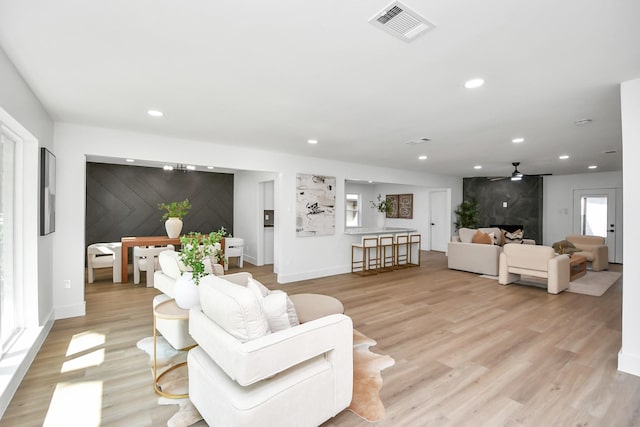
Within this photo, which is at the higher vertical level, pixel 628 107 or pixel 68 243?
pixel 628 107

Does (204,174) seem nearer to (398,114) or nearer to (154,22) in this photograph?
(398,114)

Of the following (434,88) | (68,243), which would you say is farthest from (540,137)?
(68,243)

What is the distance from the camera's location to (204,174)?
8.26m

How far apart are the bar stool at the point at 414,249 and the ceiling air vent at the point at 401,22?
6.26m

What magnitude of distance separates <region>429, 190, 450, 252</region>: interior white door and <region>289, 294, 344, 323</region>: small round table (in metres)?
7.64

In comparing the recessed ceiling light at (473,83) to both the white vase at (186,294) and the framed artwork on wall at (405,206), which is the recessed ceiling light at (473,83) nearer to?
the white vase at (186,294)

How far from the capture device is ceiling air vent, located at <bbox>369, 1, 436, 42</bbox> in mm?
1618

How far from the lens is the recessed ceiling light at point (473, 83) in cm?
252

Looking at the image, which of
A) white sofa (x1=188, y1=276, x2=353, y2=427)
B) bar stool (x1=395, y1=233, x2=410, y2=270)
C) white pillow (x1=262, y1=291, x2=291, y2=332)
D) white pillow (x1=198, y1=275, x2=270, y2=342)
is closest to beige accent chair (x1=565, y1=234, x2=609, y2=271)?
bar stool (x1=395, y1=233, x2=410, y2=270)

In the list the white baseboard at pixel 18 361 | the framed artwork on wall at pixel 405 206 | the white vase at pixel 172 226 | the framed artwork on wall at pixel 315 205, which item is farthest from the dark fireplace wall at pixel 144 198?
the framed artwork on wall at pixel 405 206

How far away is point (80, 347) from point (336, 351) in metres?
2.77

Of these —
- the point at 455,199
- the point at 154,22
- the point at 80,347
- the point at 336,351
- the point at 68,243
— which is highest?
the point at 154,22

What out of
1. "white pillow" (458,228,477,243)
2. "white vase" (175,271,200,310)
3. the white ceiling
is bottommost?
"white vase" (175,271,200,310)

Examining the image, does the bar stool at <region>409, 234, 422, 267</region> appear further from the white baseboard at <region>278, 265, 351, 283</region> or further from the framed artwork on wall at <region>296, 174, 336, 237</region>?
the framed artwork on wall at <region>296, 174, 336, 237</region>
